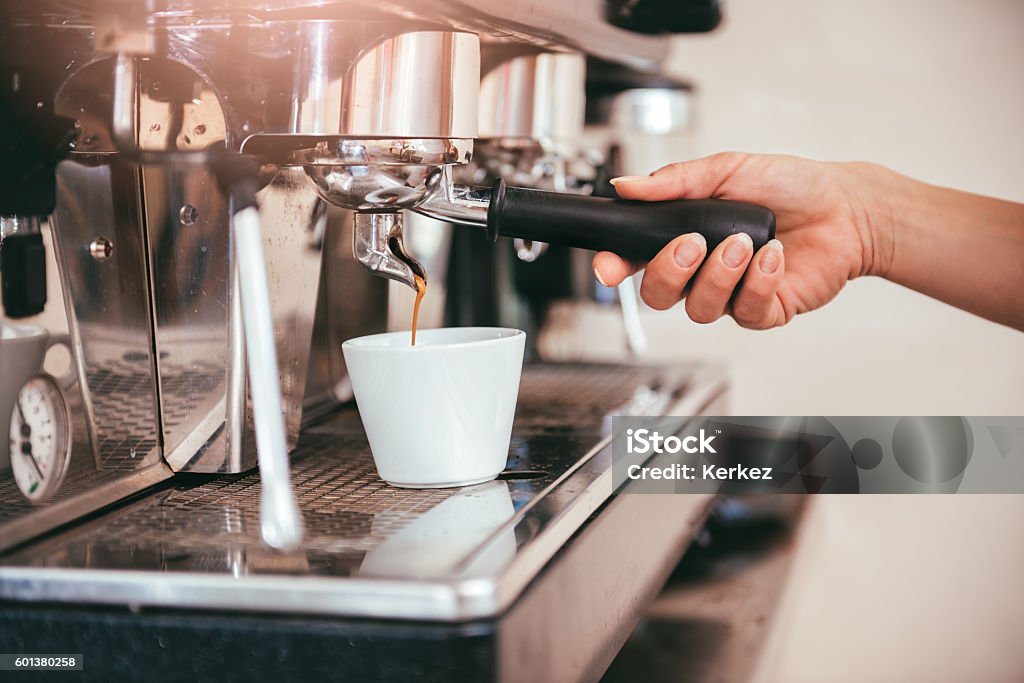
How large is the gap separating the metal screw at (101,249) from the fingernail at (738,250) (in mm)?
359

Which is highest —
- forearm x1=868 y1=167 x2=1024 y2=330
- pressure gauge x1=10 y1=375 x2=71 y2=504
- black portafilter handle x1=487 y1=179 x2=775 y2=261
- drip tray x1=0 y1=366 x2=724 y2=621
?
black portafilter handle x1=487 y1=179 x2=775 y2=261

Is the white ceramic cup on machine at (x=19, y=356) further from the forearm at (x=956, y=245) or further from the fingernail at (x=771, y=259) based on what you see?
the forearm at (x=956, y=245)

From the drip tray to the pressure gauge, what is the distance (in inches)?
1.3

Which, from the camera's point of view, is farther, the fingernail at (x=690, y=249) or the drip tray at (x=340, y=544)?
the fingernail at (x=690, y=249)

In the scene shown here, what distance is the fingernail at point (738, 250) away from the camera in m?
0.64

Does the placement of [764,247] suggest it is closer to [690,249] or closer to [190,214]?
[690,249]

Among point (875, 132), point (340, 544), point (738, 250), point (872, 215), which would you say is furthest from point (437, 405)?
point (875, 132)

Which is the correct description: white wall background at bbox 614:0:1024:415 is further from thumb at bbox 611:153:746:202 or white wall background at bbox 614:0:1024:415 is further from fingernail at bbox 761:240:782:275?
fingernail at bbox 761:240:782:275

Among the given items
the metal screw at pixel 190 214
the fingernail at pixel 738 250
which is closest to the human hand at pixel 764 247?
the fingernail at pixel 738 250

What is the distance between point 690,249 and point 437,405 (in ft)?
0.62

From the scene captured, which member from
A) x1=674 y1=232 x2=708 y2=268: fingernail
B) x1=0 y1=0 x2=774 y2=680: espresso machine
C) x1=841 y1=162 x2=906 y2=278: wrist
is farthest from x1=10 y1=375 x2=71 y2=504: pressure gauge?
x1=841 y1=162 x2=906 y2=278: wrist

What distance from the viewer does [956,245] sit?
0.87 metres

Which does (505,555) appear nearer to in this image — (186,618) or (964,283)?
(186,618)

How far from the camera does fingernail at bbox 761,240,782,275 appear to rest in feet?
2.17
